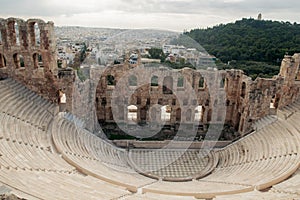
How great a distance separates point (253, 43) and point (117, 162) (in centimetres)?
3234

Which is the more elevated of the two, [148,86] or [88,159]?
[148,86]

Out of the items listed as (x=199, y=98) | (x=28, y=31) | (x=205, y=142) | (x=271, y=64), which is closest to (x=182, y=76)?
A: (x=199, y=98)

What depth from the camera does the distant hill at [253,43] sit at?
37906 millimetres

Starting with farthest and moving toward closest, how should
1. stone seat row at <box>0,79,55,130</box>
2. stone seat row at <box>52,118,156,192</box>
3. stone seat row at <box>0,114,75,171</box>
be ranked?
stone seat row at <box>0,79,55,130</box>
stone seat row at <box>52,118,156,192</box>
stone seat row at <box>0,114,75,171</box>

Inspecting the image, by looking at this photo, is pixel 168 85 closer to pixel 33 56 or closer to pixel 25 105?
pixel 33 56

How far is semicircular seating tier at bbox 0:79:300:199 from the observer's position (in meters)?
9.71

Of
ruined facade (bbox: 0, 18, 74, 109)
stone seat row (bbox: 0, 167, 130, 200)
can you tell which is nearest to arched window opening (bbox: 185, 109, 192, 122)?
ruined facade (bbox: 0, 18, 74, 109)

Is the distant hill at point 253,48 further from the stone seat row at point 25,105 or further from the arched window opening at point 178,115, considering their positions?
the stone seat row at point 25,105

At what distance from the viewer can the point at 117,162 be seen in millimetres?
15680

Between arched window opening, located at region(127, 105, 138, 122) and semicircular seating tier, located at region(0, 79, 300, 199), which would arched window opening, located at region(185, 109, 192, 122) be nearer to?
semicircular seating tier, located at region(0, 79, 300, 199)

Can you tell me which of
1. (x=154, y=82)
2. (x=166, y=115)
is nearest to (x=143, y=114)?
(x=166, y=115)

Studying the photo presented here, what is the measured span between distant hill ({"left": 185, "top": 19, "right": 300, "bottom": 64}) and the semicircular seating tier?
20.8m

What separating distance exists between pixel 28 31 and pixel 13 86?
383 centimetres

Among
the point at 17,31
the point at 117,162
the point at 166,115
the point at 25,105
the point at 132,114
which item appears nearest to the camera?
the point at 117,162
